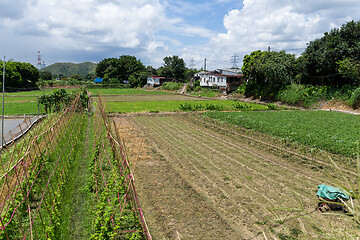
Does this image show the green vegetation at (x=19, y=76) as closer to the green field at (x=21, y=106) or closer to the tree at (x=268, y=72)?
the green field at (x=21, y=106)

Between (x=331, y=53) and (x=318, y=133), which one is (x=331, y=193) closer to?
(x=318, y=133)

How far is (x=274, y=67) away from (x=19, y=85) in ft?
168

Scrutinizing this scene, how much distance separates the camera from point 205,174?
8.52 m

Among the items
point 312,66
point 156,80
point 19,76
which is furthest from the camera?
point 156,80

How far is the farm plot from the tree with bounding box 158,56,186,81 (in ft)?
202

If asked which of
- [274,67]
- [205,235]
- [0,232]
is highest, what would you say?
[274,67]

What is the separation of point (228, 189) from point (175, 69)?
68901mm

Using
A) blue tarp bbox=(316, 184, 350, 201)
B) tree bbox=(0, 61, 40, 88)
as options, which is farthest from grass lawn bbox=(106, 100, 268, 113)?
tree bbox=(0, 61, 40, 88)

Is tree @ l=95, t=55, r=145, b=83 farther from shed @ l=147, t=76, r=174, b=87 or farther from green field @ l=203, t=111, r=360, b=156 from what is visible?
green field @ l=203, t=111, r=360, b=156

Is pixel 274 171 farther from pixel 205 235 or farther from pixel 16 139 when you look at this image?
pixel 16 139

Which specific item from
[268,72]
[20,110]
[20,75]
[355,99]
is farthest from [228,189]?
[20,75]

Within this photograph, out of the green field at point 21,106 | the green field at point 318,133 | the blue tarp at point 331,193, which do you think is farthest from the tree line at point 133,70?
the blue tarp at point 331,193

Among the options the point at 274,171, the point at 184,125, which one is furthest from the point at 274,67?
the point at 274,171

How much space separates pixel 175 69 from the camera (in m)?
73.9
